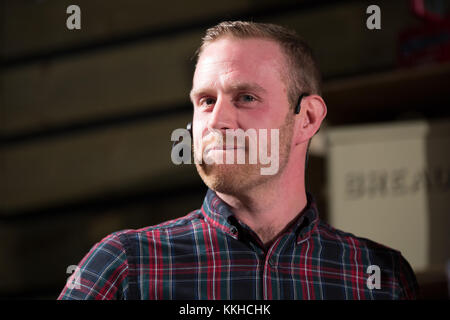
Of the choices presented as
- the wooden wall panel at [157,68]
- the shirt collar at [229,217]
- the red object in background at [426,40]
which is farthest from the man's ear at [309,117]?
the wooden wall panel at [157,68]

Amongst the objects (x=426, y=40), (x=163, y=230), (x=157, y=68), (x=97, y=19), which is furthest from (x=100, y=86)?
(x=163, y=230)

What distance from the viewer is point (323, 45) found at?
161 centimetres

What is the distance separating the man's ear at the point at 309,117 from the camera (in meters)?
0.68

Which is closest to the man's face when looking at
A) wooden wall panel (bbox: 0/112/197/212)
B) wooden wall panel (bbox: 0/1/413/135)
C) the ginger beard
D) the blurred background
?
the ginger beard

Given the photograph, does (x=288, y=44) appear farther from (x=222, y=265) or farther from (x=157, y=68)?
(x=157, y=68)

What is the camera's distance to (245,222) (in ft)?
2.28

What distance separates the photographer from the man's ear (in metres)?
0.68

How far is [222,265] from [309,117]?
8.2 inches

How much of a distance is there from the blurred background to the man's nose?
0.46 metres

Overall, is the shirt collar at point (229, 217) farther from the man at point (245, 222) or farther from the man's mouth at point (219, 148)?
the man's mouth at point (219, 148)

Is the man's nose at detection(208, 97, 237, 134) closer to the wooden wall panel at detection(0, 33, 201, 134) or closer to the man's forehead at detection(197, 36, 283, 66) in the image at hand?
the man's forehead at detection(197, 36, 283, 66)

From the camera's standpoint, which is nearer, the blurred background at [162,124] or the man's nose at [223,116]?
the man's nose at [223,116]

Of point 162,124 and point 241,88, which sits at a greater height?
point 162,124
